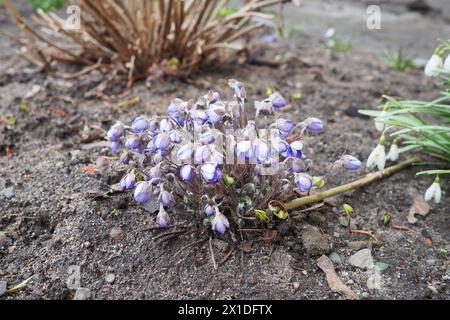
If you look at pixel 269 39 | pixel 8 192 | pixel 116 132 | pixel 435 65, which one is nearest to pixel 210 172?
pixel 116 132

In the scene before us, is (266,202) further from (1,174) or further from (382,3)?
(382,3)

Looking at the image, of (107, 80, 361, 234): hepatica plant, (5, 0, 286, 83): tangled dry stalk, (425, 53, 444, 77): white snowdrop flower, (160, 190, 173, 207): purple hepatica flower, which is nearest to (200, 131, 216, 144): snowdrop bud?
(107, 80, 361, 234): hepatica plant

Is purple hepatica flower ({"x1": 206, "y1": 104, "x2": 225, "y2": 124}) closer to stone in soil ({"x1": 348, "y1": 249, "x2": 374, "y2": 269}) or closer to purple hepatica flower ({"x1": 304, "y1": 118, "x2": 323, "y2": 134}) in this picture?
purple hepatica flower ({"x1": 304, "y1": 118, "x2": 323, "y2": 134})

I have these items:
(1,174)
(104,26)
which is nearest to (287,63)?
(104,26)

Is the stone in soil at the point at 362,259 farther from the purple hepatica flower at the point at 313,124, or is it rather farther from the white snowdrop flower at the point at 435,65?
the white snowdrop flower at the point at 435,65
